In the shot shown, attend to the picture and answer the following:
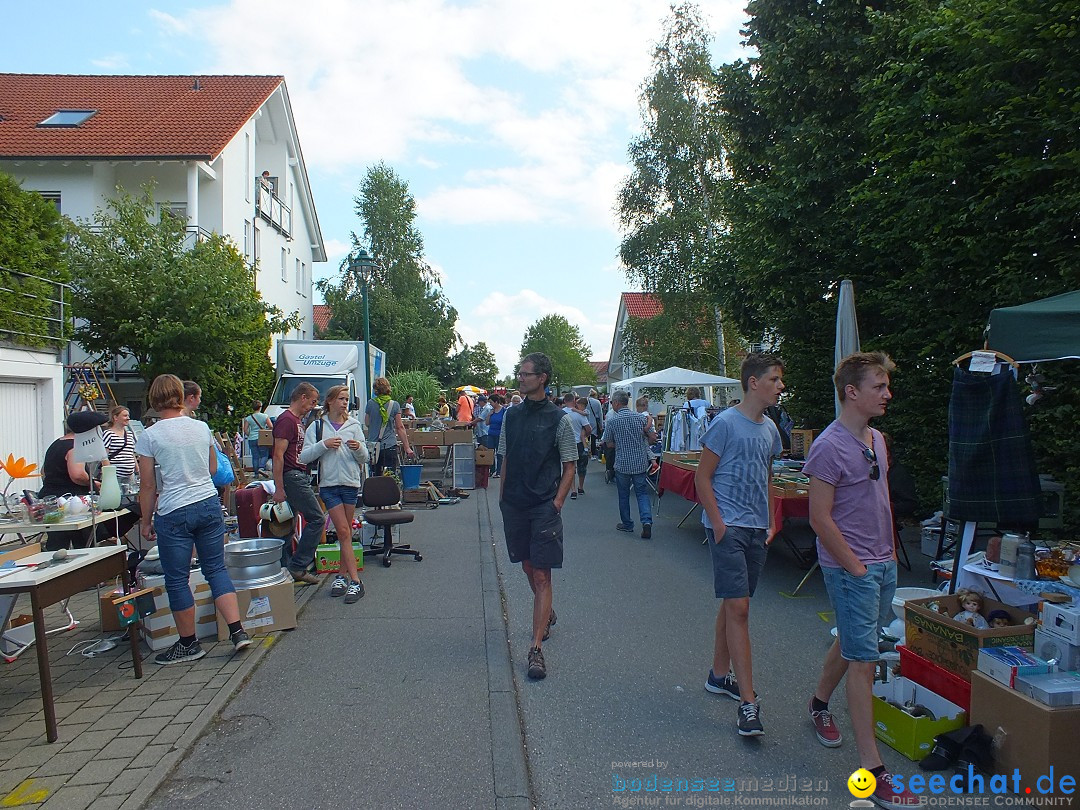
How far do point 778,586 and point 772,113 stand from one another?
26.2 feet

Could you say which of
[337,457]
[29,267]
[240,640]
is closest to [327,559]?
[337,457]

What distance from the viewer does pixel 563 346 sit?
111500 millimetres

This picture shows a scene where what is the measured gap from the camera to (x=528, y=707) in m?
4.38

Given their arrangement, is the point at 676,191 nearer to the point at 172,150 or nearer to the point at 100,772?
the point at 172,150

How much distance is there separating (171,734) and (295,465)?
3481 millimetres

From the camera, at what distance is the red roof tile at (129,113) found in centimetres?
2117

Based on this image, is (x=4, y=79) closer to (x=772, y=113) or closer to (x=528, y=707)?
(x=772, y=113)

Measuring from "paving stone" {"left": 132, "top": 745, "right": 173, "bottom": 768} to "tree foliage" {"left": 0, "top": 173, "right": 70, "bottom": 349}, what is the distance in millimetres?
8987

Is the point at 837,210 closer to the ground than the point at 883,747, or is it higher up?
higher up

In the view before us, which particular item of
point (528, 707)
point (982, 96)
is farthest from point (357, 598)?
point (982, 96)

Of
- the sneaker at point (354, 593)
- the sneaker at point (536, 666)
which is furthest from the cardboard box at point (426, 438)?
the sneaker at point (536, 666)

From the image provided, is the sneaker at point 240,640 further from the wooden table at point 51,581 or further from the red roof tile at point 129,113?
the red roof tile at point 129,113

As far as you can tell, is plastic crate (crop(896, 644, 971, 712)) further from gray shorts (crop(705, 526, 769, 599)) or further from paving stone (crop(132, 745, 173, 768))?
paving stone (crop(132, 745, 173, 768))

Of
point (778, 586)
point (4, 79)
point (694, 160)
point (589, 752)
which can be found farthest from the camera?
point (4, 79)
